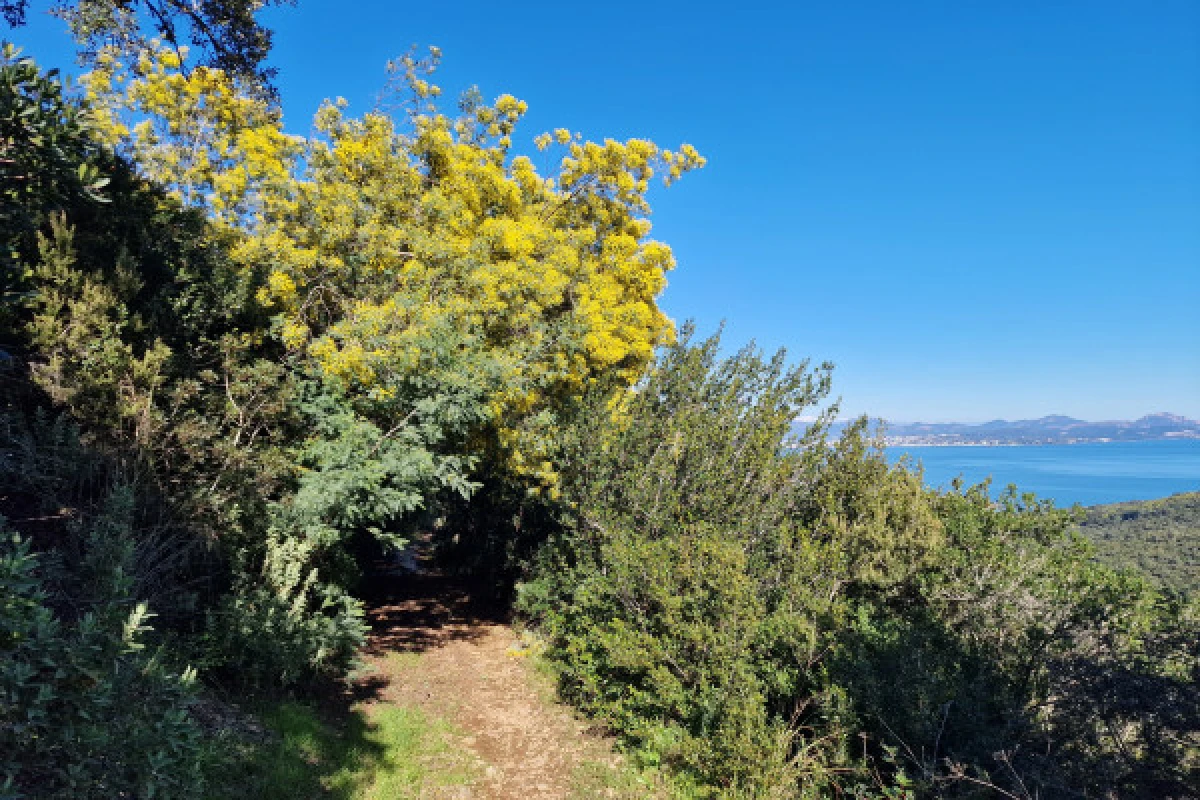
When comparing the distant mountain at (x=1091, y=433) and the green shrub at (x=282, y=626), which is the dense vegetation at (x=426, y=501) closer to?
the green shrub at (x=282, y=626)

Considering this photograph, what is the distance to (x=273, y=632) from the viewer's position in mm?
5664

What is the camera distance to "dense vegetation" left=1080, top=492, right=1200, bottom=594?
1117cm

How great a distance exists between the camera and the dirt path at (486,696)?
5.79 m

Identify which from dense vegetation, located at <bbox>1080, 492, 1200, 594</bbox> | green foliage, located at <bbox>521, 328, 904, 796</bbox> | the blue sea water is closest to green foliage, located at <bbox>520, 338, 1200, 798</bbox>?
green foliage, located at <bbox>521, 328, 904, 796</bbox>

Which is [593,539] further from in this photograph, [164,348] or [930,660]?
[164,348]

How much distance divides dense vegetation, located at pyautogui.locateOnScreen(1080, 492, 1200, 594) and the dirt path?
26.6 ft

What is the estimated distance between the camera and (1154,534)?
17.3m

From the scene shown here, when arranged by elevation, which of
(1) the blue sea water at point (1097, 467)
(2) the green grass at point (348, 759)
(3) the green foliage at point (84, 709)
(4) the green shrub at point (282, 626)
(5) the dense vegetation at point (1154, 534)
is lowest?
(1) the blue sea water at point (1097, 467)

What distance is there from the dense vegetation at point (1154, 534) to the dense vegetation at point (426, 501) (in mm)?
5134

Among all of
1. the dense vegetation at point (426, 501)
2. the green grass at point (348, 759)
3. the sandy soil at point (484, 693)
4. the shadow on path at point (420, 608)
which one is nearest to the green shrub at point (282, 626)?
the dense vegetation at point (426, 501)

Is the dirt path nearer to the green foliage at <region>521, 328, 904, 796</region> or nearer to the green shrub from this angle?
the green foliage at <region>521, 328, 904, 796</region>

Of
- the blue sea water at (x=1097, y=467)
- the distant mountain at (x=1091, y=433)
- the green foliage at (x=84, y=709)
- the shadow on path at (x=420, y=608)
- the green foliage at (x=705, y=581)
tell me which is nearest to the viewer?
the green foliage at (x=84, y=709)

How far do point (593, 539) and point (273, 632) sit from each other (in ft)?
13.0

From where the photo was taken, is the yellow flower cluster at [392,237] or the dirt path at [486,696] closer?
the dirt path at [486,696]
